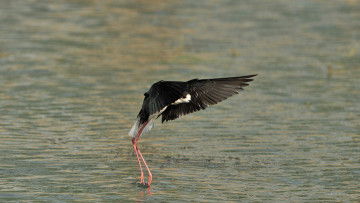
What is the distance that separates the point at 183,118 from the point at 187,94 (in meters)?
4.61

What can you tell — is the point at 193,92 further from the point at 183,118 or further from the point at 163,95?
the point at 183,118

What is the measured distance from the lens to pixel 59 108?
13.3m

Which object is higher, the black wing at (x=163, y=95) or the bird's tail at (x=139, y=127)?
the black wing at (x=163, y=95)

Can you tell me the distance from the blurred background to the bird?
2.97 feet

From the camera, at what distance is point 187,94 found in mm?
8570

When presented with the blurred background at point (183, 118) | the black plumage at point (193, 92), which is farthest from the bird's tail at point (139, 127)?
the blurred background at point (183, 118)

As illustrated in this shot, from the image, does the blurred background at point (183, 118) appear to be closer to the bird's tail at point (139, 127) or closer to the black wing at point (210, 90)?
the bird's tail at point (139, 127)

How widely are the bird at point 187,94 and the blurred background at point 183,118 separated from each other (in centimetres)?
91

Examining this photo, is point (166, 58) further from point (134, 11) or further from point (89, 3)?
point (89, 3)

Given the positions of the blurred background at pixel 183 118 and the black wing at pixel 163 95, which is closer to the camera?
the black wing at pixel 163 95

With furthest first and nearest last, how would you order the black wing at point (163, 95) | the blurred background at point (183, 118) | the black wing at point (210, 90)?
the blurred background at point (183, 118) < the black wing at point (210, 90) < the black wing at point (163, 95)

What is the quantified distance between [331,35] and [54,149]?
13807 mm

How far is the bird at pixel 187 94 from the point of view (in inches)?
328

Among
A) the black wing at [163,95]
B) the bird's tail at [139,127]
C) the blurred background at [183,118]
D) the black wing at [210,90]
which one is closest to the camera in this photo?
the black wing at [163,95]
